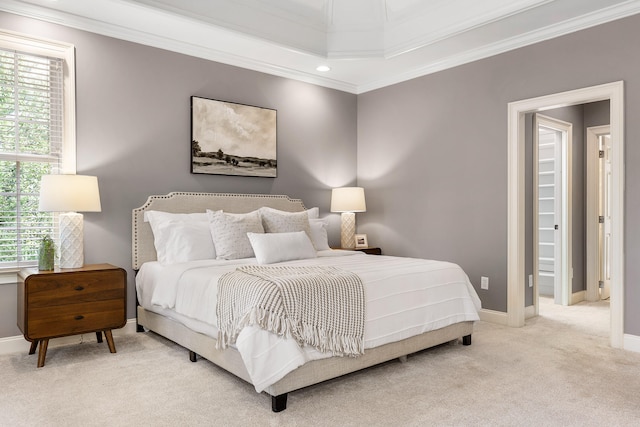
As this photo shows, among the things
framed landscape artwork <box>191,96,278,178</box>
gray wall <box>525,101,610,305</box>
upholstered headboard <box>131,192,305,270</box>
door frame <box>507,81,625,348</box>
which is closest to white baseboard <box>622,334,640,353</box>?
door frame <box>507,81,625,348</box>

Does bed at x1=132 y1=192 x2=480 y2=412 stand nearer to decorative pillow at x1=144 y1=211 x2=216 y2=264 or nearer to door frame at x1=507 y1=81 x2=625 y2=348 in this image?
decorative pillow at x1=144 y1=211 x2=216 y2=264

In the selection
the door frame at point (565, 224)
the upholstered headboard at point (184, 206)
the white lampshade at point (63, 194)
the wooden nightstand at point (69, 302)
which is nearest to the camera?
the wooden nightstand at point (69, 302)

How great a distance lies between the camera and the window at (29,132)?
338 cm

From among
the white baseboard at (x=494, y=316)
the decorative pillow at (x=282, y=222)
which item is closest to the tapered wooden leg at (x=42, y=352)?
the decorative pillow at (x=282, y=222)

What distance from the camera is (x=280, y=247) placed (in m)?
3.59

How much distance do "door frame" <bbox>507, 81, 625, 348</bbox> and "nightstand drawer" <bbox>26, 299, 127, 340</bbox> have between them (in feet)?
11.0

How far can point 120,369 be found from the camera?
9.74ft

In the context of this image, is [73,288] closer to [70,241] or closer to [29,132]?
[70,241]

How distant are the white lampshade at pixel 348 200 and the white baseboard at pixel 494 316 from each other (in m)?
1.69

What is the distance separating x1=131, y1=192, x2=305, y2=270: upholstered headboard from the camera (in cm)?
390

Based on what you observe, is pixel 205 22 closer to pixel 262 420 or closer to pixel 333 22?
pixel 333 22

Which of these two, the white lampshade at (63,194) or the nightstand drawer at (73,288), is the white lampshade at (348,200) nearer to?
the nightstand drawer at (73,288)

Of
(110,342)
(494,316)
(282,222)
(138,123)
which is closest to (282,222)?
(282,222)

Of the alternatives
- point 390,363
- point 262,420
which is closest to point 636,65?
point 390,363
